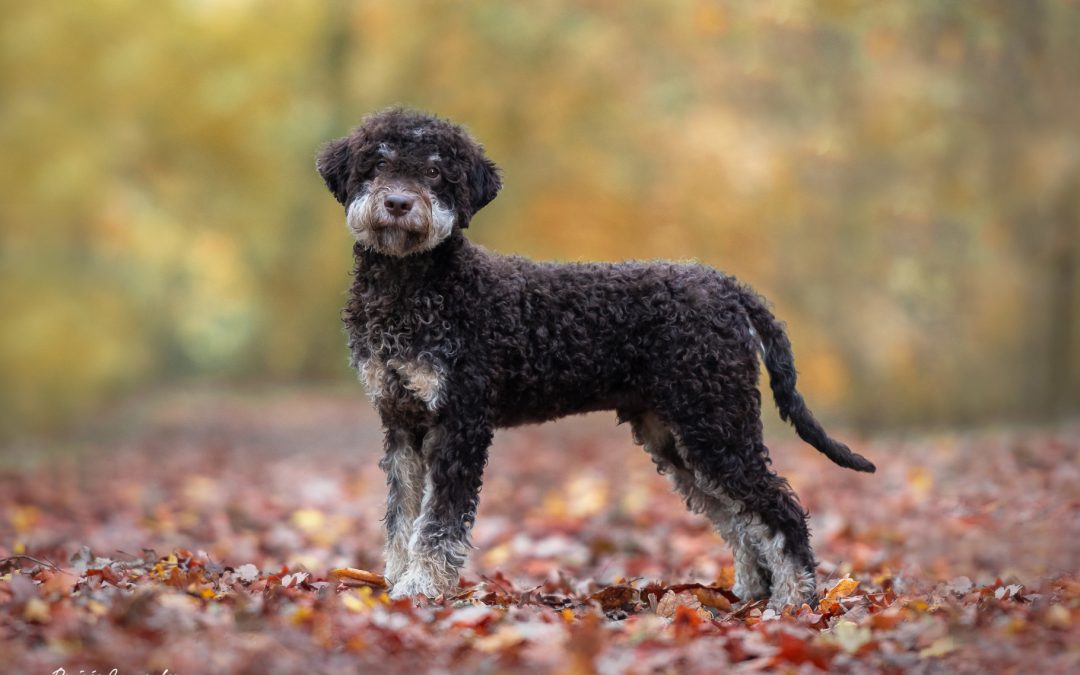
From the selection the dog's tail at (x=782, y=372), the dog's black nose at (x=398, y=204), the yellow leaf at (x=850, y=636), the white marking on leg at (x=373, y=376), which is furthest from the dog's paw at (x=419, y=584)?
the dog's tail at (x=782, y=372)

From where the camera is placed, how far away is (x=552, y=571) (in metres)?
7.66

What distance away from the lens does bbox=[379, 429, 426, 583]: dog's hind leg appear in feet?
19.7

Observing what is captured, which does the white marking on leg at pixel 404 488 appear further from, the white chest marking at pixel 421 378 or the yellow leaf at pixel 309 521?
the yellow leaf at pixel 309 521

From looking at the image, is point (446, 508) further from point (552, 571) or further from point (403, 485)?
point (552, 571)

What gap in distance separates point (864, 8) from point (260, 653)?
502 inches

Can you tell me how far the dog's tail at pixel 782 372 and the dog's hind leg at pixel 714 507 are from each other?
63 centimetres

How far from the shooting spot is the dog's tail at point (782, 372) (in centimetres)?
627

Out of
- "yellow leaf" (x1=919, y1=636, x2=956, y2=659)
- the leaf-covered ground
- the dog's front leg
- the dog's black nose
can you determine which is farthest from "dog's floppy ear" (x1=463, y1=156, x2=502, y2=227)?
"yellow leaf" (x1=919, y1=636, x2=956, y2=659)

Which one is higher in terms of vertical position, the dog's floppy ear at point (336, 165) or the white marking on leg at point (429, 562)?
the dog's floppy ear at point (336, 165)

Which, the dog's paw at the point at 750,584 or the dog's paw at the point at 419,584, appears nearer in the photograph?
the dog's paw at the point at 419,584

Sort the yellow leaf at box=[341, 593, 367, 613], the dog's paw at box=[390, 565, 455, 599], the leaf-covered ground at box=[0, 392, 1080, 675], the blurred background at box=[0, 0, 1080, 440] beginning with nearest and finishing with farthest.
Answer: the leaf-covered ground at box=[0, 392, 1080, 675] → the yellow leaf at box=[341, 593, 367, 613] → the dog's paw at box=[390, 565, 455, 599] → the blurred background at box=[0, 0, 1080, 440]

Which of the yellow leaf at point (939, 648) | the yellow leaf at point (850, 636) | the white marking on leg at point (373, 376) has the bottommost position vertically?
the yellow leaf at point (939, 648)

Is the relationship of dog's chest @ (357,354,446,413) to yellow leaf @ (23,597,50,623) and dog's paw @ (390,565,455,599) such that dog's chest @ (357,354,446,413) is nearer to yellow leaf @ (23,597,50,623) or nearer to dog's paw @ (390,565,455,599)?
dog's paw @ (390,565,455,599)

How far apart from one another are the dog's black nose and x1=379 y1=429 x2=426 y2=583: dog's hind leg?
3.87ft
